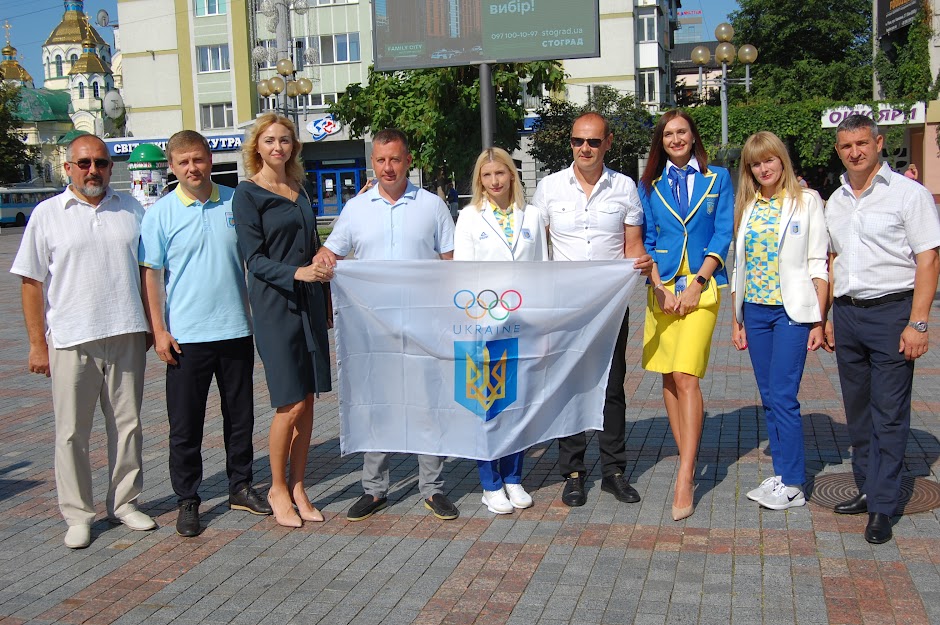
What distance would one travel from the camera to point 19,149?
62594 millimetres

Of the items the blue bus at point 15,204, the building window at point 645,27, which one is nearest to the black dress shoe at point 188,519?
the building window at point 645,27

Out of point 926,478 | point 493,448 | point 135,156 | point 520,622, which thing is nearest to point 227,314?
point 493,448

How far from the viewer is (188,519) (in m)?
5.14

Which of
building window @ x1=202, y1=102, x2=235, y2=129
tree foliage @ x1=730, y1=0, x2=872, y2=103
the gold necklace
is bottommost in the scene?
the gold necklace

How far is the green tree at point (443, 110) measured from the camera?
2388 cm

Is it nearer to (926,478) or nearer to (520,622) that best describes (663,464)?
(926,478)

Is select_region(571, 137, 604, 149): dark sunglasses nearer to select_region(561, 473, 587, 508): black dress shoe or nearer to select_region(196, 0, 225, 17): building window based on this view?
select_region(561, 473, 587, 508): black dress shoe

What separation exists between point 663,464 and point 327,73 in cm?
4748

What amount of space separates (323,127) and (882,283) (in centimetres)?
4533

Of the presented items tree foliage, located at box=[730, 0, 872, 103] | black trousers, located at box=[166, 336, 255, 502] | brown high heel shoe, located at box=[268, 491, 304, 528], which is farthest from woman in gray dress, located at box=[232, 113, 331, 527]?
tree foliage, located at box=[730, 0, 872, 103]

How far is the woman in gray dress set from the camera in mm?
5012

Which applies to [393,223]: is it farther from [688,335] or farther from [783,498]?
[783,498]

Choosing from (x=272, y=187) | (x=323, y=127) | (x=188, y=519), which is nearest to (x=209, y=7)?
(x=323, y=127)

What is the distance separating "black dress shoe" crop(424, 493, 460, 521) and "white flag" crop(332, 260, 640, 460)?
10.3 inches
